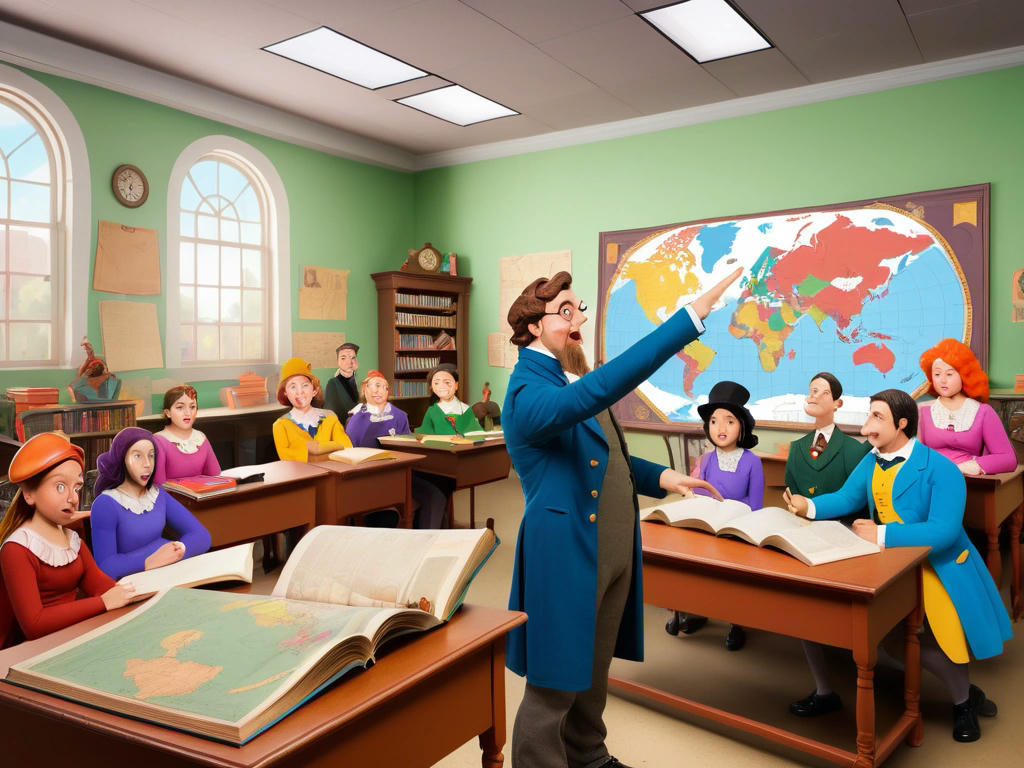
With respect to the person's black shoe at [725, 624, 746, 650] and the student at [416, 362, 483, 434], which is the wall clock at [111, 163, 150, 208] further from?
the person's black shoe at [725, 624, 746, 650]

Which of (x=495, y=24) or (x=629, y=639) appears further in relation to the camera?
(x=495, y=24)

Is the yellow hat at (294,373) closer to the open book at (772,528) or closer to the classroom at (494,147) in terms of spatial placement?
the classroom at (494,147)

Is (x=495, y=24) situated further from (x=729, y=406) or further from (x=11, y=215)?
(x=11, y=215)

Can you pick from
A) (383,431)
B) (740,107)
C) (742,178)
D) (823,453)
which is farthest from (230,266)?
(823,453)

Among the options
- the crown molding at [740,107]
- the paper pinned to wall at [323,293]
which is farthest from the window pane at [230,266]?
the crown molding at [740,107]

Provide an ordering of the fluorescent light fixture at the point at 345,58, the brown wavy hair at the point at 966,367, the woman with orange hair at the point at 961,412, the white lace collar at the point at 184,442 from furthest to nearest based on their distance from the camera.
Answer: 1. the fluorescent light fixture at the point at 345,58
2. the brown wavy hair at the point at 966,367
3. the woman with orange hair at the point at 961,412
4. the white lace collar at the point at 184,442

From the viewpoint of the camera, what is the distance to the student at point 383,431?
5.46 metres

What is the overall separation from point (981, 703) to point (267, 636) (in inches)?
114

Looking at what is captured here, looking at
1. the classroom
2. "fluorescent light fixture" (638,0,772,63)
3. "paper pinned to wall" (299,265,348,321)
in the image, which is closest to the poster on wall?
the classroom

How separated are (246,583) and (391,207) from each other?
709cm

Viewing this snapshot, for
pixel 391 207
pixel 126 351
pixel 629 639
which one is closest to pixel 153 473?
pixel 629 639

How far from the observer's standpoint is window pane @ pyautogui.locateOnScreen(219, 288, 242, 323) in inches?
270

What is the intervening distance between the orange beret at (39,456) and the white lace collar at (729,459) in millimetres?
2660

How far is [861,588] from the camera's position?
2104 mm
